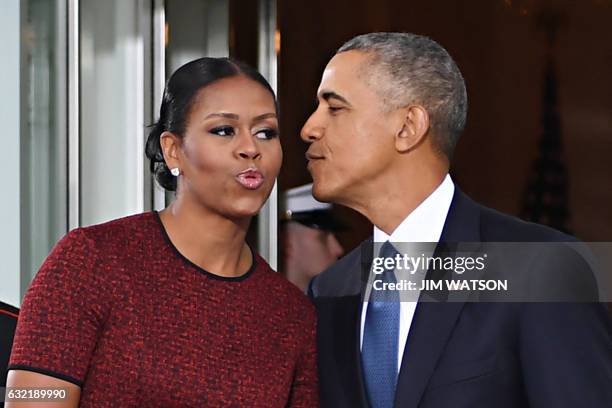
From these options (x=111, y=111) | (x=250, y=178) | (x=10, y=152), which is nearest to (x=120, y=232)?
(x=250, y=178)

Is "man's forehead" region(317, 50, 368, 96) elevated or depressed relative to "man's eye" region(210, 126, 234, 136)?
elevated

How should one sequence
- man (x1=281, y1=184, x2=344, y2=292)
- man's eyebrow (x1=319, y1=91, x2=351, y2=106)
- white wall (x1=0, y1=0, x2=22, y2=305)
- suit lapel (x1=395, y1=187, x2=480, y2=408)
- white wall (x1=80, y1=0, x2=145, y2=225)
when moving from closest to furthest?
suit lapel (x1=395, y1=187, x2=480, y2=408) → man's eyebrow (x1=319, y1=91, x2=351, y2=106) → white wall (x1=0, y1=0, x2=22, y2=305) → white wall (x1=80, y1=0, x2=145, y2=225) → man (x1=281, y1=184, x2=344, y2=292)

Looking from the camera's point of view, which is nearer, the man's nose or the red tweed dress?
the red tweed dress

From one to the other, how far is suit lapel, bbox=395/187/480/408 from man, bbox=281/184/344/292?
2472mm

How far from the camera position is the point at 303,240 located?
14.3 ft

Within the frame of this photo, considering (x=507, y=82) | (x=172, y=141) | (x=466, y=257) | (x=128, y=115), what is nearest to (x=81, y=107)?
(x=128, y=115)

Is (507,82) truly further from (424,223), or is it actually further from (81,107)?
(424,223)

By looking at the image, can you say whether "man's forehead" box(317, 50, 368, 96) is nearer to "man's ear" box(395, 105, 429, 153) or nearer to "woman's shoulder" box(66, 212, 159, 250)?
"man's ear" box(395, 105, 429, 153)

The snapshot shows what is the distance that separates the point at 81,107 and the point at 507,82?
175 centimetres

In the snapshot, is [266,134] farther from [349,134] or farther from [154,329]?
[154,329]

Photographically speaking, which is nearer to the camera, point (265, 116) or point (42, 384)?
point (42, 384)

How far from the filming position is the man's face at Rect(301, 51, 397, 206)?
1995 mm

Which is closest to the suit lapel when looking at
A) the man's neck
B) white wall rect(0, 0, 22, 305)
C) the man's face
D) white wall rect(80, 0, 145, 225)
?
the man's neck

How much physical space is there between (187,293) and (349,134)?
0.43 meters
